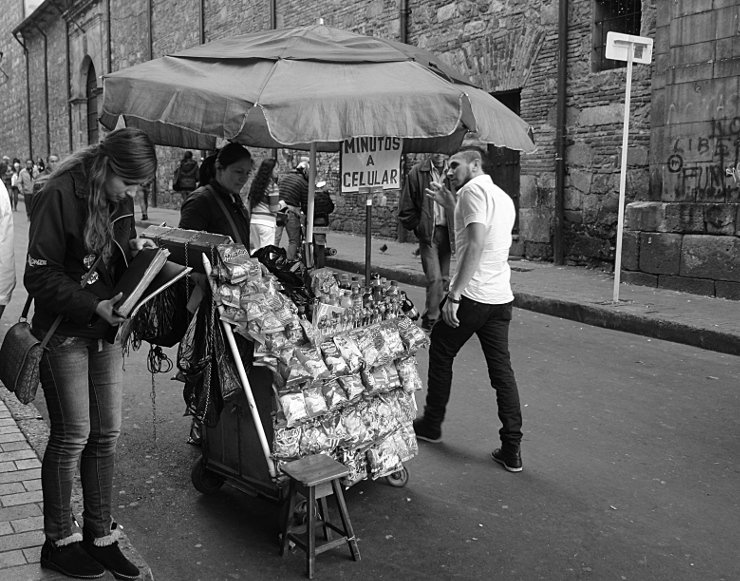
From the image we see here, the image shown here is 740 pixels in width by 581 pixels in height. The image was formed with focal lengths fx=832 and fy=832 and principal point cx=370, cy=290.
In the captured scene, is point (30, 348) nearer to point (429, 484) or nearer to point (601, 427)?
point (429, 484)

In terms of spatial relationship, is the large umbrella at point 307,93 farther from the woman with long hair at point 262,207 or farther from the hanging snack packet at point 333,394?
the woman with long hair at point 262,207

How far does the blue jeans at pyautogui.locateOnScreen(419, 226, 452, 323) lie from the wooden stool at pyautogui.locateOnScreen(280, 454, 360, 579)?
496 cm

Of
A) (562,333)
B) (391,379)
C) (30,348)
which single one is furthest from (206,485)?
(562,333)

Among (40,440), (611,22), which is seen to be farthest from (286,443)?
(611,22)

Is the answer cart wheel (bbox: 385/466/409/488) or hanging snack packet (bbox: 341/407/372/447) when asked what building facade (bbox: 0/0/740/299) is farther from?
hanging snack packet (bbox: 341/407/372/447)

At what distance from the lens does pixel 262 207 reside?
872cm

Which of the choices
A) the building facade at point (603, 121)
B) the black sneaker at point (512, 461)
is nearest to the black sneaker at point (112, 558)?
the black sneaker at point (512, 461)

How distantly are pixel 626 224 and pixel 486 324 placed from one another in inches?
253

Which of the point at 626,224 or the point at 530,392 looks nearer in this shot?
the point at 530,392

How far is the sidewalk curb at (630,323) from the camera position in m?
7.68

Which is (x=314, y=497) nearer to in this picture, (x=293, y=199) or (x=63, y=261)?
(x=63, y=261)

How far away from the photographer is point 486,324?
473 centimetres

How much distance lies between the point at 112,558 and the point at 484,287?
2413 mm

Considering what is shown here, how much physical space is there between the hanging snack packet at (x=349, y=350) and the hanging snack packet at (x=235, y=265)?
527 mm
